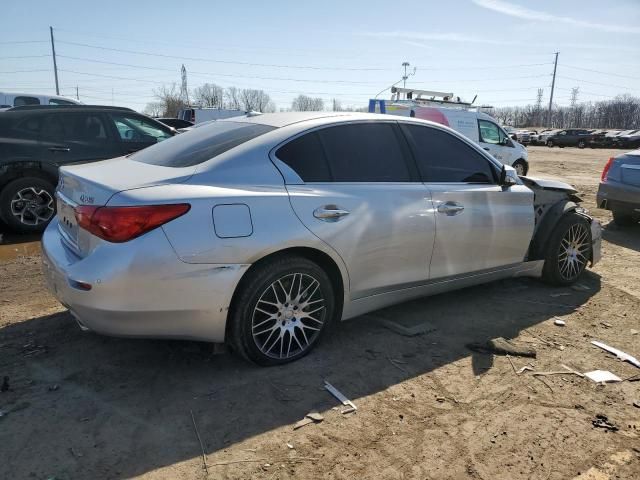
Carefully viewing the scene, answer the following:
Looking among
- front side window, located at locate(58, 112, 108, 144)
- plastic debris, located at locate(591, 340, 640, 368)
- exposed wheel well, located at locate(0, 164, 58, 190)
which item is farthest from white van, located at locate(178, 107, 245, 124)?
plastic debris, located at locate(591, 340, 640, 368)

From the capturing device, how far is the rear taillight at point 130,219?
109 inches

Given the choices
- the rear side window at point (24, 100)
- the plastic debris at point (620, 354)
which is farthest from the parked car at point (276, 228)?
the rear side window at point (24, 100)

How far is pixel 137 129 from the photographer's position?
7.95 metres

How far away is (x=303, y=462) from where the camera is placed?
2.49 metres

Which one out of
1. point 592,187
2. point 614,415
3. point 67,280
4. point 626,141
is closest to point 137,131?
point 67,280

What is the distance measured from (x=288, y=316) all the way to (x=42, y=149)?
17.9 ft

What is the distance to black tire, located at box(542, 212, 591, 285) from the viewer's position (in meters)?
4.98

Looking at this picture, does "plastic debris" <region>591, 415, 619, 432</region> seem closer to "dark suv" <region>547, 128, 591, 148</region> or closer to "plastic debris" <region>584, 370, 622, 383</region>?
Result: "plastic debris" <region>584, 370, 622, 383</region>

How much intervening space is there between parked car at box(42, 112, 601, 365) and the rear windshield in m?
0.02

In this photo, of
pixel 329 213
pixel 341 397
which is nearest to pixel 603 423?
pixel 341 397

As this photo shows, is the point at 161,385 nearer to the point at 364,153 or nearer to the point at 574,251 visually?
the point at 364,153

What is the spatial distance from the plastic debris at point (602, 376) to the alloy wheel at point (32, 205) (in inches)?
270

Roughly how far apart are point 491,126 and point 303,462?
45.2 ft

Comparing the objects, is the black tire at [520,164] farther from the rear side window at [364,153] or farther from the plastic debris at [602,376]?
the plastic debris at [602,376]
